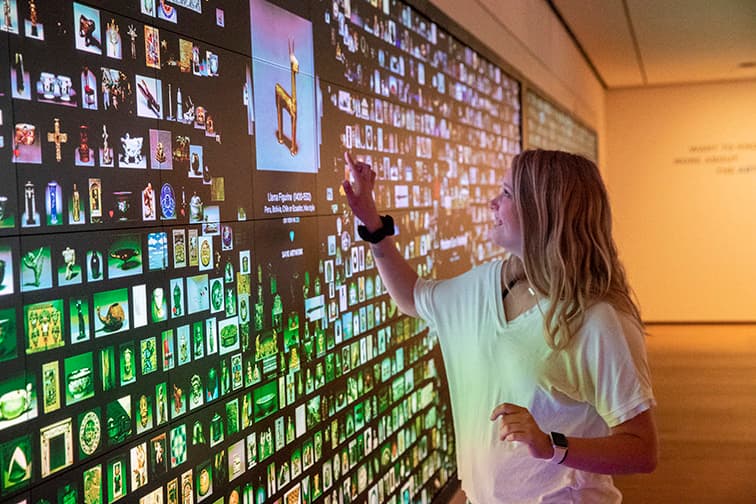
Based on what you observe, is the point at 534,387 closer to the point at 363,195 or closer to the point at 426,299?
the point at 426,299

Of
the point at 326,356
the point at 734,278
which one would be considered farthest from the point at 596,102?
the point at 326,356

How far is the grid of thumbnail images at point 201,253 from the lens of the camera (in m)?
1.33

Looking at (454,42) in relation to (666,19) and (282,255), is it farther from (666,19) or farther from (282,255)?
(666,19)

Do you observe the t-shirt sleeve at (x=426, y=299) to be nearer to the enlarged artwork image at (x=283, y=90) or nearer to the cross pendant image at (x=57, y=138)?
the enlarged artwork image at (x=283, y=90)

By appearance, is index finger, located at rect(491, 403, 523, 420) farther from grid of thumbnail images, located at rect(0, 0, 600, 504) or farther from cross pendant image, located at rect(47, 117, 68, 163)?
cross pendant image, located at rect(47, 117, 68, 163)

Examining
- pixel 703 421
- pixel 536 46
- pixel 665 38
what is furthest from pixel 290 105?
pixel 665 38

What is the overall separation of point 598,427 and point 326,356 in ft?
2.78

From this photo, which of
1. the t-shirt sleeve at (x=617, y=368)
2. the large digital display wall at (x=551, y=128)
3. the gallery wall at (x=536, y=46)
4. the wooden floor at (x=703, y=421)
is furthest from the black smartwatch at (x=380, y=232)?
the large digital display wall at (x=551, y=128)

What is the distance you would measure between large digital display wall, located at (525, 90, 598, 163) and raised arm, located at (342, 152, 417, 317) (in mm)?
3209

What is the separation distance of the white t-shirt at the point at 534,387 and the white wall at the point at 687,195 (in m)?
10.9

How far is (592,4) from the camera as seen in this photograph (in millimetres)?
7016

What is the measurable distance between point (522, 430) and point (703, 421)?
5.51 m

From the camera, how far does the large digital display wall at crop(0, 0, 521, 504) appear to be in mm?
1327

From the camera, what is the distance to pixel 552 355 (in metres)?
1.87
